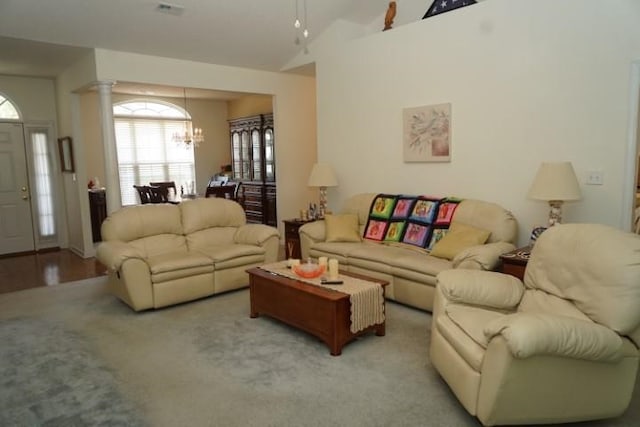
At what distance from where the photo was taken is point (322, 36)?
5.82 meters

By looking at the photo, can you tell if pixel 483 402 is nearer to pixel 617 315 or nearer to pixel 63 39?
pixel 617 315

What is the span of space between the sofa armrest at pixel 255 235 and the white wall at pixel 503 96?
1437 mm

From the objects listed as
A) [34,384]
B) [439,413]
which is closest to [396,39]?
[439,413]

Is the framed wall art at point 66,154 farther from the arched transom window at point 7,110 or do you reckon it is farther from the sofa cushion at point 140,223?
the sofa cushion at point 140,223

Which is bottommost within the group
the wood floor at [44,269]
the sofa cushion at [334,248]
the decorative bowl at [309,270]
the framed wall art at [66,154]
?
the wood floor at [44,269]

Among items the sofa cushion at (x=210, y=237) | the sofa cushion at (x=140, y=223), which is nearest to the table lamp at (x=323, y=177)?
the sofa cushion at (x=210, y=237)

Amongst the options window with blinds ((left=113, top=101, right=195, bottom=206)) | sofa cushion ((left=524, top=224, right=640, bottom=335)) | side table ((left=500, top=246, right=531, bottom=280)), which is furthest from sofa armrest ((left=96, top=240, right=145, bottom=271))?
window with blinds ((left=113, top=101, right=195, bottom=206))

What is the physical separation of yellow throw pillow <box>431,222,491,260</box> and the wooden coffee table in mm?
818

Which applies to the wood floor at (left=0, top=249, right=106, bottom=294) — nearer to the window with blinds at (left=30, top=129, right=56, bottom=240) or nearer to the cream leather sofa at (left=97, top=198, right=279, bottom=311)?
the window with blinds at (left=30, top=129, right=56, bottom=240)

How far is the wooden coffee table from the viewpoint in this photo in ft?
10.1

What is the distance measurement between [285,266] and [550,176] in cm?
229

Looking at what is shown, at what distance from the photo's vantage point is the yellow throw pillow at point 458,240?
3.84 metres

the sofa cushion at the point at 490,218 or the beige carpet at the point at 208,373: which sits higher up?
the sofa cushion at the point at 490,218

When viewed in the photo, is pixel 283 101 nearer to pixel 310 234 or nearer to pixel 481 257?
pixel 310 234
